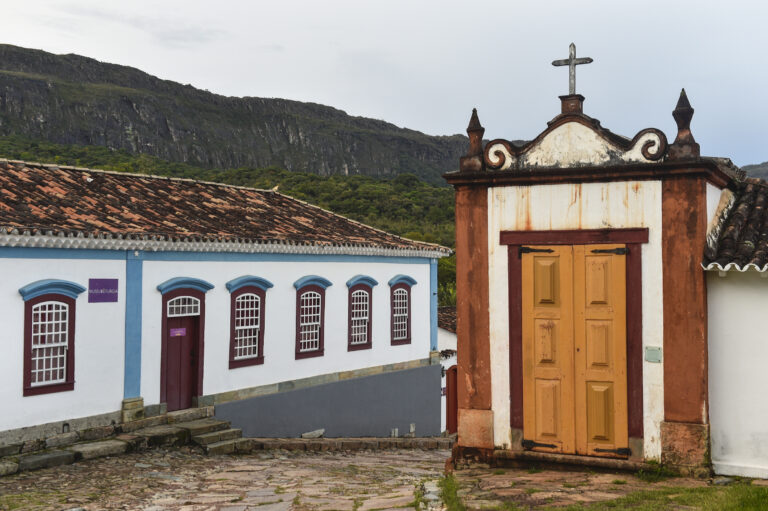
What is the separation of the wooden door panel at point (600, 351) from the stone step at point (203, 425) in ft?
24.4

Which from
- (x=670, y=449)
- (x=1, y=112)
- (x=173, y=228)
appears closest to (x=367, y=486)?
(x=670, y=449)

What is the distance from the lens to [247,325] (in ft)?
48.2

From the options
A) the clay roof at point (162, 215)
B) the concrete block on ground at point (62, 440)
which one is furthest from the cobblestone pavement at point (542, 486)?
the clay roof at point (162, 215)

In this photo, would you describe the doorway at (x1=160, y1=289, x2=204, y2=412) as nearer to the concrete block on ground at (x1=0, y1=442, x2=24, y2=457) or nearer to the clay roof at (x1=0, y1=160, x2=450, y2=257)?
the clay roof at (x1=0, y1=160, x2=450, y2=257)

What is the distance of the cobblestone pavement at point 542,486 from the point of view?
6.45m

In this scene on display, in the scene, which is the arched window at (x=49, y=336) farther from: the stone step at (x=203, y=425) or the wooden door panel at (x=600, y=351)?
the wooden door panel at (x=600, y=351)

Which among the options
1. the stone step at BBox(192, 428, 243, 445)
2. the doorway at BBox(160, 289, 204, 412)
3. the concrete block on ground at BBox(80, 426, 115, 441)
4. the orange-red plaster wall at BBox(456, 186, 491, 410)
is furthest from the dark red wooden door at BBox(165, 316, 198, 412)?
the orange-red plaster wall at BBox(456, 186, 491, 410)

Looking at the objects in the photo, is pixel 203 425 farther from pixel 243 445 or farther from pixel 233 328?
pixel 233 328

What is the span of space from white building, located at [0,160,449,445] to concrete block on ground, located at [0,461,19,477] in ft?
2.00

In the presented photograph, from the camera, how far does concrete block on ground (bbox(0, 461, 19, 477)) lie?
9.92 metres

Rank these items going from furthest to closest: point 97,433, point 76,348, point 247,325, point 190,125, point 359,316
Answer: point 190,125 < point 359,316 < point 247,325 < point 97,433 < point 76,348

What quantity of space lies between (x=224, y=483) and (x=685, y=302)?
238 inches

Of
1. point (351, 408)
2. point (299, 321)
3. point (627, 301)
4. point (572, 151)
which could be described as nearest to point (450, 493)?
point (627, 301)

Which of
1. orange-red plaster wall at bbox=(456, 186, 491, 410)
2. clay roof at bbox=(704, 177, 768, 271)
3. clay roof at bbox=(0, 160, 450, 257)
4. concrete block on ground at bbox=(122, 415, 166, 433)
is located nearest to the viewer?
clay roof at bbox=(704, 177, 768, 271)
